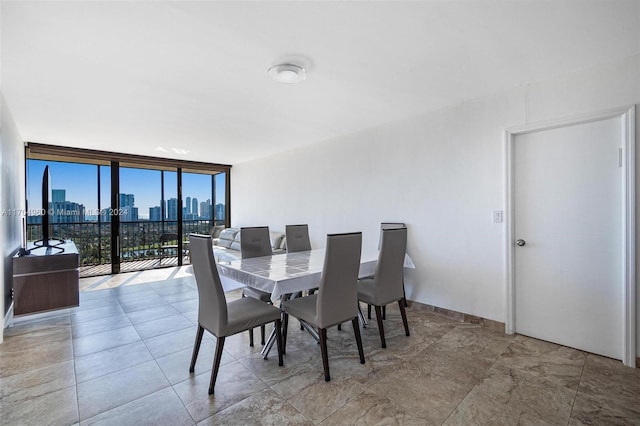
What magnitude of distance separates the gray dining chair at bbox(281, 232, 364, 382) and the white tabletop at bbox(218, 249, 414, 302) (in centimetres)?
21

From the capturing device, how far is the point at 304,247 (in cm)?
408

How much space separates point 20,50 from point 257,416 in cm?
299

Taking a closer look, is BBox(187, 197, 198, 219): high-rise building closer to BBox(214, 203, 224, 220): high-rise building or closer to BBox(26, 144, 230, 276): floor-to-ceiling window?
BBox(26, 144, 230, 276): floor-to-ceiling window

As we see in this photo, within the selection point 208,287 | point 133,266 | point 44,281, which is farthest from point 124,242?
point 208,287

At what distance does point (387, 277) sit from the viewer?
2.86 metres

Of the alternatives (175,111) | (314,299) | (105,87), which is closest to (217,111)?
A: (175,111)

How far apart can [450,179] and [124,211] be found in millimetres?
6190

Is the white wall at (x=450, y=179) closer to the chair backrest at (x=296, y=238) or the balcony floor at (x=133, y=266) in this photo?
the chair backrest at (x=296, y=238)

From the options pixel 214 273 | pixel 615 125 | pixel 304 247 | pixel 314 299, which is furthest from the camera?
pixel 304 247

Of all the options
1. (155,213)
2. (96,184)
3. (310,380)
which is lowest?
(310,380)

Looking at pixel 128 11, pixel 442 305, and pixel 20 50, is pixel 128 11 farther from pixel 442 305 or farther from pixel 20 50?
pixel 442 305

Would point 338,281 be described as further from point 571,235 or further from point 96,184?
point 96,184

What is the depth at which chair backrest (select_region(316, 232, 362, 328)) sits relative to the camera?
2.24 m

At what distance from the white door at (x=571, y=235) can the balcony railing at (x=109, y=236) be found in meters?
5.35
